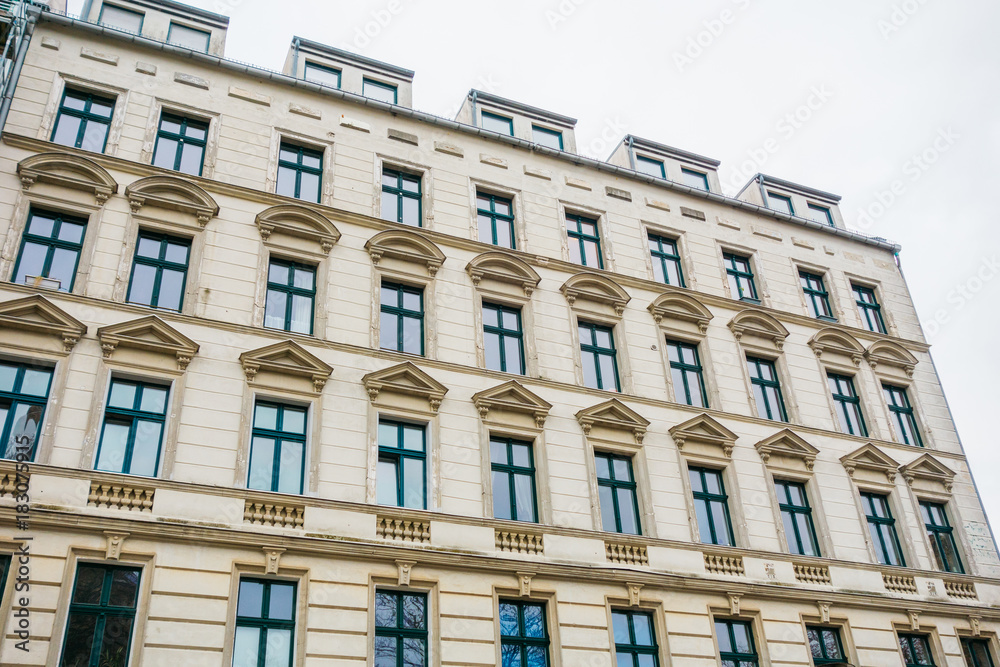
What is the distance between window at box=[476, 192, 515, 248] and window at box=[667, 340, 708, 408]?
5.47 metres

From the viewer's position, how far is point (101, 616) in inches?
621

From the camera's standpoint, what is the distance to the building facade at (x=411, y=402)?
56.2ft

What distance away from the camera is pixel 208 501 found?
57.3 feet

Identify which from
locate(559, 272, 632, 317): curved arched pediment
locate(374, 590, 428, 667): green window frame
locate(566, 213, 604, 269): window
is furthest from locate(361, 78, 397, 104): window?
locate(374, 590, 428, 667): green window frame

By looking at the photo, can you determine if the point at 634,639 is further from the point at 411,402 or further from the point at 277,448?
the point at 277,448

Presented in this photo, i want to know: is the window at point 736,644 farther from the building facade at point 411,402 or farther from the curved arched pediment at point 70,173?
the curved arched pediment at point 70,173

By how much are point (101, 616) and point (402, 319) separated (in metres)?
9.44

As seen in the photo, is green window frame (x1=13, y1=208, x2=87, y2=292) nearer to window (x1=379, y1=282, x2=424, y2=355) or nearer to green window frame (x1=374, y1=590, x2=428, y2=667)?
window (x1=379, y1=282, x2=424, y2=355)

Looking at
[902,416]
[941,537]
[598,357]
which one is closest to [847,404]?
[902,416]

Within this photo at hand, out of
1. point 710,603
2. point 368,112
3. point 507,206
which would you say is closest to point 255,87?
point 368,112

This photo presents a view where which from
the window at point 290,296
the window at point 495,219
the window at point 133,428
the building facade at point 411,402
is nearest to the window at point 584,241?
the building facade at point 411,402

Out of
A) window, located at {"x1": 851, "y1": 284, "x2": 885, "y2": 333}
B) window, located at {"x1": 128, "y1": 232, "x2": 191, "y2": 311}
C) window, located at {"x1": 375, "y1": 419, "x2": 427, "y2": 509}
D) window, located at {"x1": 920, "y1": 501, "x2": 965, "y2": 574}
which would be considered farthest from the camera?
window, located at {"x1": 851, "y1": 284, "x2": 885, "y2": 333}

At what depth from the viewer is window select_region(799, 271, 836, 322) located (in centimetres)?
2899

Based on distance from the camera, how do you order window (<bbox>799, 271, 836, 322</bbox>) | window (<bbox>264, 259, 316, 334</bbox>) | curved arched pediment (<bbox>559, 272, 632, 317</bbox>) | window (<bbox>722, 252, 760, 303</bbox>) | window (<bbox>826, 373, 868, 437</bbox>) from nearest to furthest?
1. window (<bbox>264, 259, 316, 334</bbox>)
2. curved arched pediment (<bbox>559, 272, 632, 317</bbox>)
3. window (<bbox>826, 373, 868, 437</bbox>)
4. window (<bbox>722, 252, 760, 303</bbox>)
5. window (<bbox>799, 271, 836, 322</bbox>)
